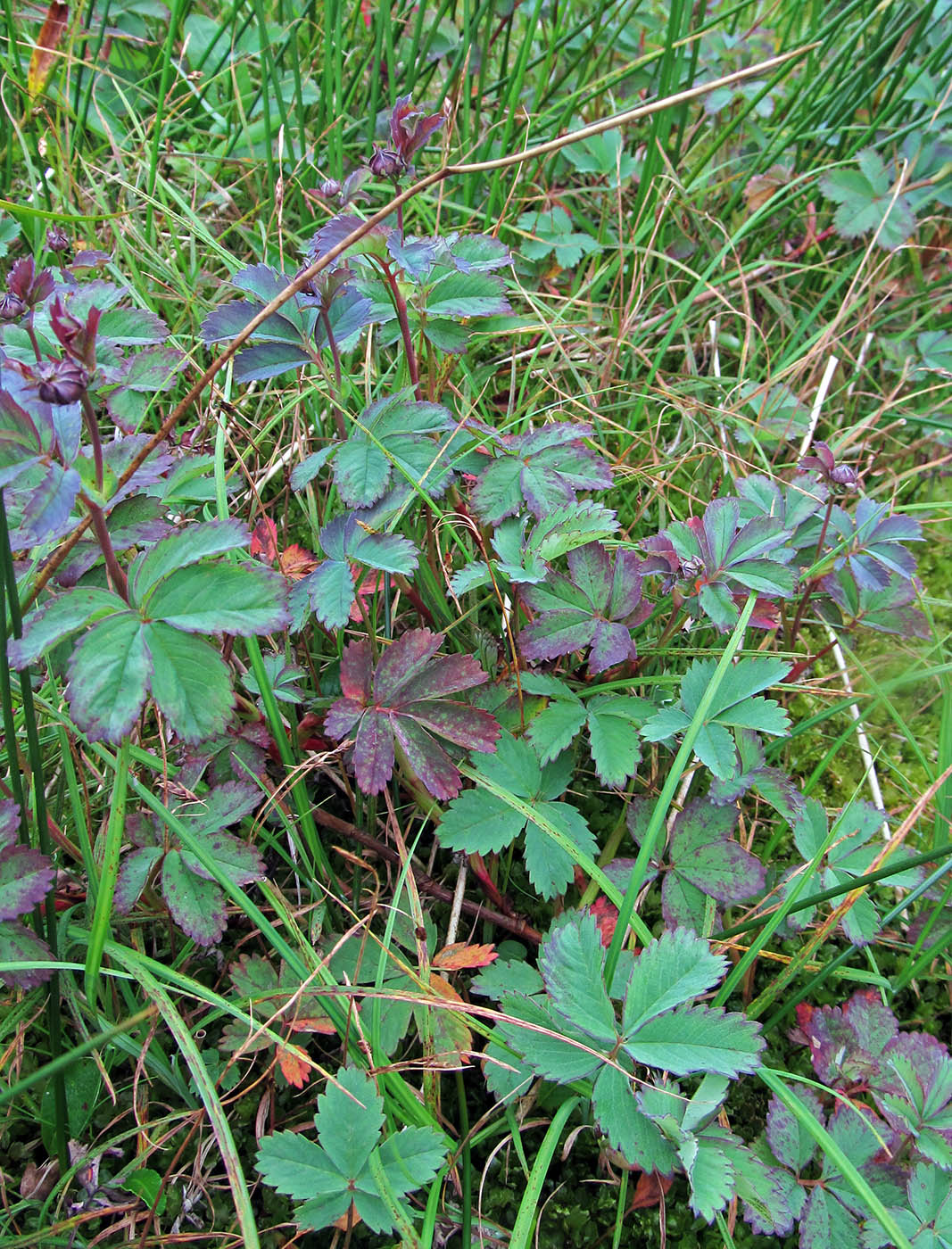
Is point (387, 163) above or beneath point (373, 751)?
above

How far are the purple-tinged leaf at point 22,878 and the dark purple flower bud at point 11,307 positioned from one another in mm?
733

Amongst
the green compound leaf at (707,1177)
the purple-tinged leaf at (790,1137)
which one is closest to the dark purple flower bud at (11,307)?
the green compound leaf at (707,1177)

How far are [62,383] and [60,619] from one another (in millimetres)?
255

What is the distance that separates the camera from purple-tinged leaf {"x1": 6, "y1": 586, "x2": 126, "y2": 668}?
3.06ft

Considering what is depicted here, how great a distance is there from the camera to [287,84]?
7.80ft

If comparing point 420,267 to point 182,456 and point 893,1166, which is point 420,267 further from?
point 893,1166

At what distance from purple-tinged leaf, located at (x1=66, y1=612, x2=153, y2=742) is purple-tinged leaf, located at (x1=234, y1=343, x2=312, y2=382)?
0.50 m

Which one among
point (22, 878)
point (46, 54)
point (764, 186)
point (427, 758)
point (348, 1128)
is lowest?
point (348, 1128)

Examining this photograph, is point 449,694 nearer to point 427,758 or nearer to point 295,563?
point 427,758

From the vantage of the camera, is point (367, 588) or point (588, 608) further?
point (367, 588)

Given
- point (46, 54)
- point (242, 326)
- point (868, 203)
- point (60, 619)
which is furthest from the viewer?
point (868, 203)

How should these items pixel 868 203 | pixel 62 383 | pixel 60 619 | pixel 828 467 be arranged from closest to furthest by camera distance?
pixel 62 383, pixel 60 619, pixel 828 467, pixel 868 203

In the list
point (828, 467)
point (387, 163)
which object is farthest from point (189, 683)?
point (828, 467)

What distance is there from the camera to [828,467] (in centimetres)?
146
